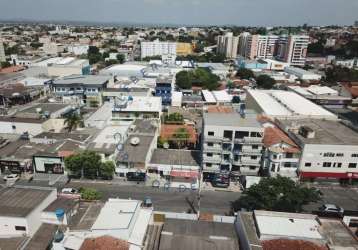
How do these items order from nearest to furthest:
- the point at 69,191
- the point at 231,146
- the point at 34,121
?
1. the point at 69,191
2. the point at 231,146
3. the point at 34,121

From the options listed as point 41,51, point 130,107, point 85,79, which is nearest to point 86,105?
point 85,79

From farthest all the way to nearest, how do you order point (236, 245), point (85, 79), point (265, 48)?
point (265, 48), point (85, 79), point (236, 245)

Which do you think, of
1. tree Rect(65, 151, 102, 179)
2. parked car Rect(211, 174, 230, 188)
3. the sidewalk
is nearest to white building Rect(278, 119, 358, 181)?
the sidewalk

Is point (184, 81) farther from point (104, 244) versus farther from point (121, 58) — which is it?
point (104, 244)

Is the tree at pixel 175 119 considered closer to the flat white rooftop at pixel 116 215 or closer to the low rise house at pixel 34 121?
the low rise house at pixel 34 121

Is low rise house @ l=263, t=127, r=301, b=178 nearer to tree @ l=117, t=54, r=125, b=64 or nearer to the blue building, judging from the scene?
the blue building

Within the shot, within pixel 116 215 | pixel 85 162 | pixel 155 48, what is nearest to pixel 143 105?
pixel 85 162

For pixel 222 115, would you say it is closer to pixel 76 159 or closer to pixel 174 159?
pixel 174 159
